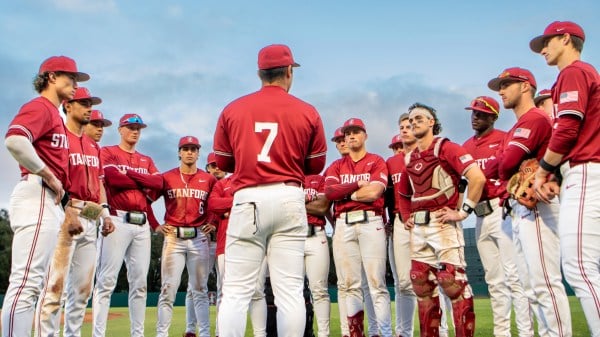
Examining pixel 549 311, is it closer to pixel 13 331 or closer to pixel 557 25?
pixel 557 25

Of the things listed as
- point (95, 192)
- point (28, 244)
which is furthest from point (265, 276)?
point (28, 244)

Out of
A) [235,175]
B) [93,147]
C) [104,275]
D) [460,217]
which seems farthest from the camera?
[104,275]

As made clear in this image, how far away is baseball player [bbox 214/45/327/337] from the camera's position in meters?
4.07

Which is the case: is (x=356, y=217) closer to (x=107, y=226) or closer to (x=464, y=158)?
(x=464, y=158)

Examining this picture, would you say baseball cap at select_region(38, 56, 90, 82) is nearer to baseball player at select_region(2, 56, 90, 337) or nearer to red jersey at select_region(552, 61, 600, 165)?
baseball player at select_region(2, 56, 90, 337)

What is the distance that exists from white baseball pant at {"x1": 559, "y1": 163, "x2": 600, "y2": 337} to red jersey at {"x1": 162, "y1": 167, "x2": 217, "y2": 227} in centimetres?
585

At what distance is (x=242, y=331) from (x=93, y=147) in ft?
10.9

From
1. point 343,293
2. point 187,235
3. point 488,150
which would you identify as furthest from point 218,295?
point 488,150

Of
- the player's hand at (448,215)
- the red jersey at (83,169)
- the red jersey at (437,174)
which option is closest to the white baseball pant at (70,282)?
the red jersey at (83,169)

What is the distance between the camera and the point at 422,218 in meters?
5.93

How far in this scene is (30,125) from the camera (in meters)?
4.57

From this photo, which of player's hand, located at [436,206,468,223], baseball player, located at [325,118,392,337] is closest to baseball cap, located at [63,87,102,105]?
baseball player, located at [325,118,392,337]

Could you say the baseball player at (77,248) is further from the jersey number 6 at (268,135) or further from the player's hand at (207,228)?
the jersey number 6 at (268,135)

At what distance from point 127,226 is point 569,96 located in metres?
5.63
